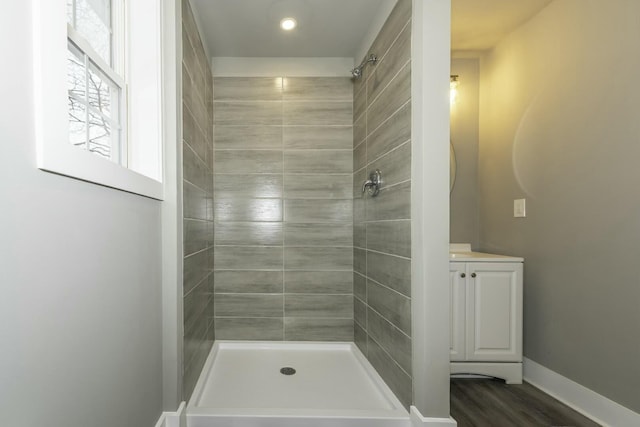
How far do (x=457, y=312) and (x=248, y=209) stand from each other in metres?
1.73

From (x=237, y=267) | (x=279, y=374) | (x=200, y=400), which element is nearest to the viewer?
(x=200, y=400)

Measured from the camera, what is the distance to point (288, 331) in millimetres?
2568

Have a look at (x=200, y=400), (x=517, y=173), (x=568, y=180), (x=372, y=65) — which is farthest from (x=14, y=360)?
(x=517, y=173)

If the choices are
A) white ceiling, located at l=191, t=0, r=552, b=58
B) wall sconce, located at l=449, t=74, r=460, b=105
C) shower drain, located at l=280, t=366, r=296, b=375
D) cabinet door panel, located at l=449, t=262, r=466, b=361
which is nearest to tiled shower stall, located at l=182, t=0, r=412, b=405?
white ceiling, located at l=191, t=0, r=552, b=58

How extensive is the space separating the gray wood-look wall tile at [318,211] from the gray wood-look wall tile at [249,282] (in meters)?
0.50

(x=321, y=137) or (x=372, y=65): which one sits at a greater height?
(x=372, y=65)

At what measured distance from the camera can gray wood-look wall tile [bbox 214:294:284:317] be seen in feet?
8.34

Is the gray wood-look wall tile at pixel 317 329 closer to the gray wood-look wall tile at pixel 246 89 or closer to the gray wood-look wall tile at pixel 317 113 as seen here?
the gray wood-look wall tile at pixel 317 113

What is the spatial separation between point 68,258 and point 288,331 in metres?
2.02

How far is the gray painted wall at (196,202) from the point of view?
1.64 metres

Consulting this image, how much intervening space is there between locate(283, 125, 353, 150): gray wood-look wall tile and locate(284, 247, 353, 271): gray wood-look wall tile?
867 millimetres

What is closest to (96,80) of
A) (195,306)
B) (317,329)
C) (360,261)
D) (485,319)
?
(195,306)

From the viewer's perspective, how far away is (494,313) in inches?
79.4

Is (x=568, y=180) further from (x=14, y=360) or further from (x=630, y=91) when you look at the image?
(x=14, y=360)
